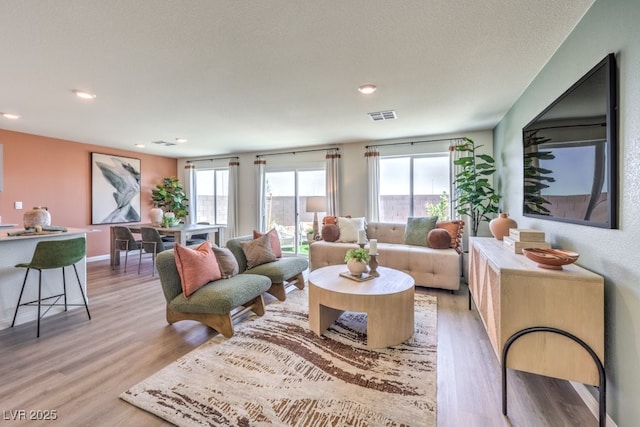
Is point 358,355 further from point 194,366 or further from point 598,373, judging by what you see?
point 598,373

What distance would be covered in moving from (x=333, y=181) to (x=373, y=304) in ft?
11.9

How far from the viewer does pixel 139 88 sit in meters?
2.89

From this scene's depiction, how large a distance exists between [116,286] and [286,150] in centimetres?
386

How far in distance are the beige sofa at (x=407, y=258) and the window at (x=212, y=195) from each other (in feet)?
11.4

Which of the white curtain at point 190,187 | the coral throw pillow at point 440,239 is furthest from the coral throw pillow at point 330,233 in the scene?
the white curtain at point 190,187

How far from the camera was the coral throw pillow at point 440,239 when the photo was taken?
4.05 m

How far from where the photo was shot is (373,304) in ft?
7.75

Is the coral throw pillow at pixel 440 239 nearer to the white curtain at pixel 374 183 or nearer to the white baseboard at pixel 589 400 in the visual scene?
the white curtain at pixel 374 183

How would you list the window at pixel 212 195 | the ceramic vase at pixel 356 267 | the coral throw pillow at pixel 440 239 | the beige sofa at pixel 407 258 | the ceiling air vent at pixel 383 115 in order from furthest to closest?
the window at pixel 212 195
the coral throw pillow at pixel 440 239
the beige sofa at pixel 407 258
the ceiling air vent at pixel 383 115
the ceramic vase at pixel 356 267

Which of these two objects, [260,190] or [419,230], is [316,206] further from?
[419,230]

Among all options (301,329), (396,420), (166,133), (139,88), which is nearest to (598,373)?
(396,420)

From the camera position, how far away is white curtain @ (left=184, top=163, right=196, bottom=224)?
7.32m

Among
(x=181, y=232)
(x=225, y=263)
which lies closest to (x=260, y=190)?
(x=181, y=232)

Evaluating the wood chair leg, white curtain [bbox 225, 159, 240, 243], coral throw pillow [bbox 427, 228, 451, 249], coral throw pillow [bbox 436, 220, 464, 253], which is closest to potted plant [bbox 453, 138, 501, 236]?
coral throw pillow [bbox 436, 220, 464, 253]
